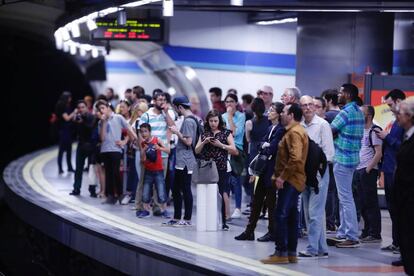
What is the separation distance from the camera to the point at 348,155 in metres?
12.0

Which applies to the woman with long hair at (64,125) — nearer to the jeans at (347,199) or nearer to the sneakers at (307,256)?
the jeans at (347,199)

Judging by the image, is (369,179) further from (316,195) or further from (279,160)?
(279,160)

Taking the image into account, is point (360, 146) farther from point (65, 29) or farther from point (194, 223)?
point (65, 29)

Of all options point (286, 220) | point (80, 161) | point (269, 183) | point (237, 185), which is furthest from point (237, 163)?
point (286, 220)

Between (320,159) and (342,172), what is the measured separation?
1.29 m

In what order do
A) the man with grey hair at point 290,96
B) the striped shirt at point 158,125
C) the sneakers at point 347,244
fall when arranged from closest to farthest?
1. the sneakers at point 347,244
2. the man with grey hair at point 290,96
3. the striped shirt at point 158,125

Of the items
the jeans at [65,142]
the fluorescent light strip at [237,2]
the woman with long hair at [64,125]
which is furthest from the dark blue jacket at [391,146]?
the jeans at [65,142]

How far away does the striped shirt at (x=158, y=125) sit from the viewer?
14.9 m

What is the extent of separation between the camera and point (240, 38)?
83.3 feet

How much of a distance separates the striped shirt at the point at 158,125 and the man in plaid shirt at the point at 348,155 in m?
3.49

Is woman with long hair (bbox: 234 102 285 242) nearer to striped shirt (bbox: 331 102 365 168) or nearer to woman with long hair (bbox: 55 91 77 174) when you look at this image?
striped shirt (bbox: 331 102 365 168)

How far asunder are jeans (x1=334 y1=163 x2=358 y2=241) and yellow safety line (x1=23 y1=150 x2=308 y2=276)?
Answer: 157cm

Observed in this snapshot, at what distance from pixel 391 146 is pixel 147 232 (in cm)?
340

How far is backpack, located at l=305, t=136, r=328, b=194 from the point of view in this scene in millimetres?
10773
